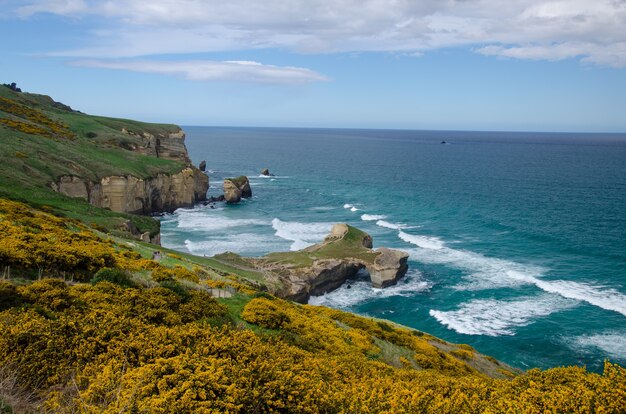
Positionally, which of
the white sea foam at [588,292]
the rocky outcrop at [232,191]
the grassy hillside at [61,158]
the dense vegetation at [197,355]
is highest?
the grassy hillside at [61,158]

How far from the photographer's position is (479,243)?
243 ft

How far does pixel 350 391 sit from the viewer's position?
44.8 feet

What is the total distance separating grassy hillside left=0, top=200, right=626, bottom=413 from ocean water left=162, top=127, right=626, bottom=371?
90.6 feet

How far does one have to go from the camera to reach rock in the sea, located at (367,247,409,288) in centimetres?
5856

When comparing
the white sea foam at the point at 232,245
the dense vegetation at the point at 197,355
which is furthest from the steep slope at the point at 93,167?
the dense vegetation at the point at 197,355

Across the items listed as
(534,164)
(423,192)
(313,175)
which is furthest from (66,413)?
(534,164)

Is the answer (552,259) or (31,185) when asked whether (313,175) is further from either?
(31,185)

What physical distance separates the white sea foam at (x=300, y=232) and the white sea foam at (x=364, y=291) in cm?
1537

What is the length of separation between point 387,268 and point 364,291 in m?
4.21

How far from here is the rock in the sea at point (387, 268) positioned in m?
58.6

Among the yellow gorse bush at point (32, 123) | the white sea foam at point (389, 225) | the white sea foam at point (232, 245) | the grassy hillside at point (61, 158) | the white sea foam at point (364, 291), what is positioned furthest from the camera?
the white sea foam at point (389, 225)

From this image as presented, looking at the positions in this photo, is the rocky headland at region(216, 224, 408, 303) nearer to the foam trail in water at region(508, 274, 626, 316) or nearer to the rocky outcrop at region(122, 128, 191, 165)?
the foam trail in water at region(508, 274, 626, 316)

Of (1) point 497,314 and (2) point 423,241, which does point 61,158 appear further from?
(1) point 497,314

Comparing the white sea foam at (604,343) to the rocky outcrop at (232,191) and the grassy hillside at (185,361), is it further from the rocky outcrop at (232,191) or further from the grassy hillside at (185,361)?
the rocky outcrop at (232,191)
